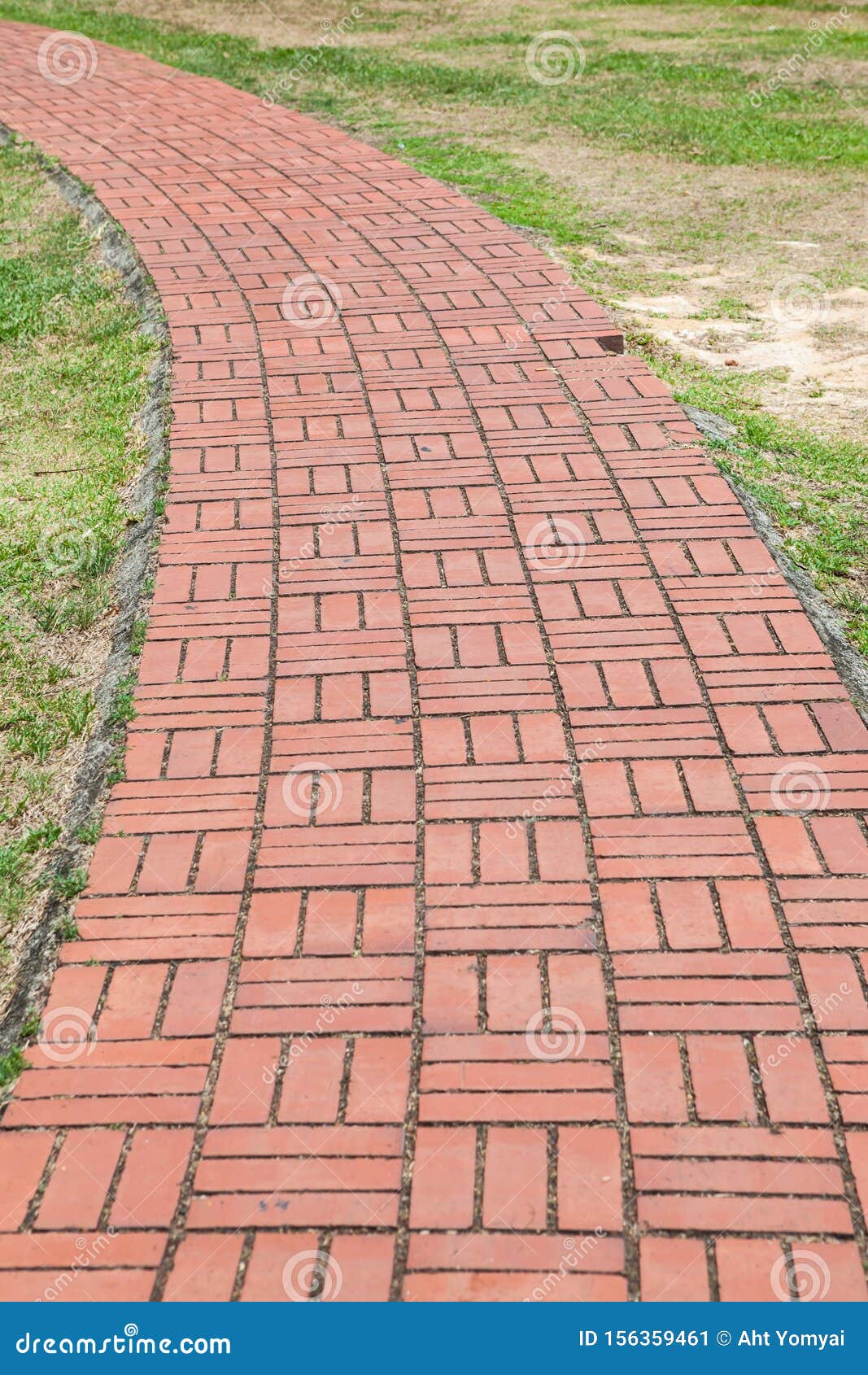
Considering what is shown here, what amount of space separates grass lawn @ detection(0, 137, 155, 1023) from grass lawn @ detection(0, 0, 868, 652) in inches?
86.4

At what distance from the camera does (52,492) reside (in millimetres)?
4410

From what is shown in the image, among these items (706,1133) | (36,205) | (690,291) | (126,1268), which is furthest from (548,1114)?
(36,205)

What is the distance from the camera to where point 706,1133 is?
2.28 m

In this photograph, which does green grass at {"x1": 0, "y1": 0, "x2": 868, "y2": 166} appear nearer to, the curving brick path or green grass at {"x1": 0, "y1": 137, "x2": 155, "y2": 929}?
green grass at {"x1": 0, "y1": 137, "x2": 155, "y2": 929}

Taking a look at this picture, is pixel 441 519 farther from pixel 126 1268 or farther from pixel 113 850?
pixel 126 1268

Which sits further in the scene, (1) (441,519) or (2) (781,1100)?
(1) (441,519)

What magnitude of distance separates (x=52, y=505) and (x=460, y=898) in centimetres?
237

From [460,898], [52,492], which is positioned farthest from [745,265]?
[460,898]

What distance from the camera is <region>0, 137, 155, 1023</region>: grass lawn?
10.2ft

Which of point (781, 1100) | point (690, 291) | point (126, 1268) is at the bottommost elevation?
point (126, 1268)

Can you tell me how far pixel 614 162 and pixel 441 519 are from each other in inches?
200

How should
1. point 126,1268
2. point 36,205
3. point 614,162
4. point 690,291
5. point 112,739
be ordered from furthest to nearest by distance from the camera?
point 614,162 → point 36,205 → point 690,291 → point 112,739 → point 126,1268

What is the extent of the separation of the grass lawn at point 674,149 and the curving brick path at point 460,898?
547 mm

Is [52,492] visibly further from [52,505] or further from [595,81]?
[595,81]
